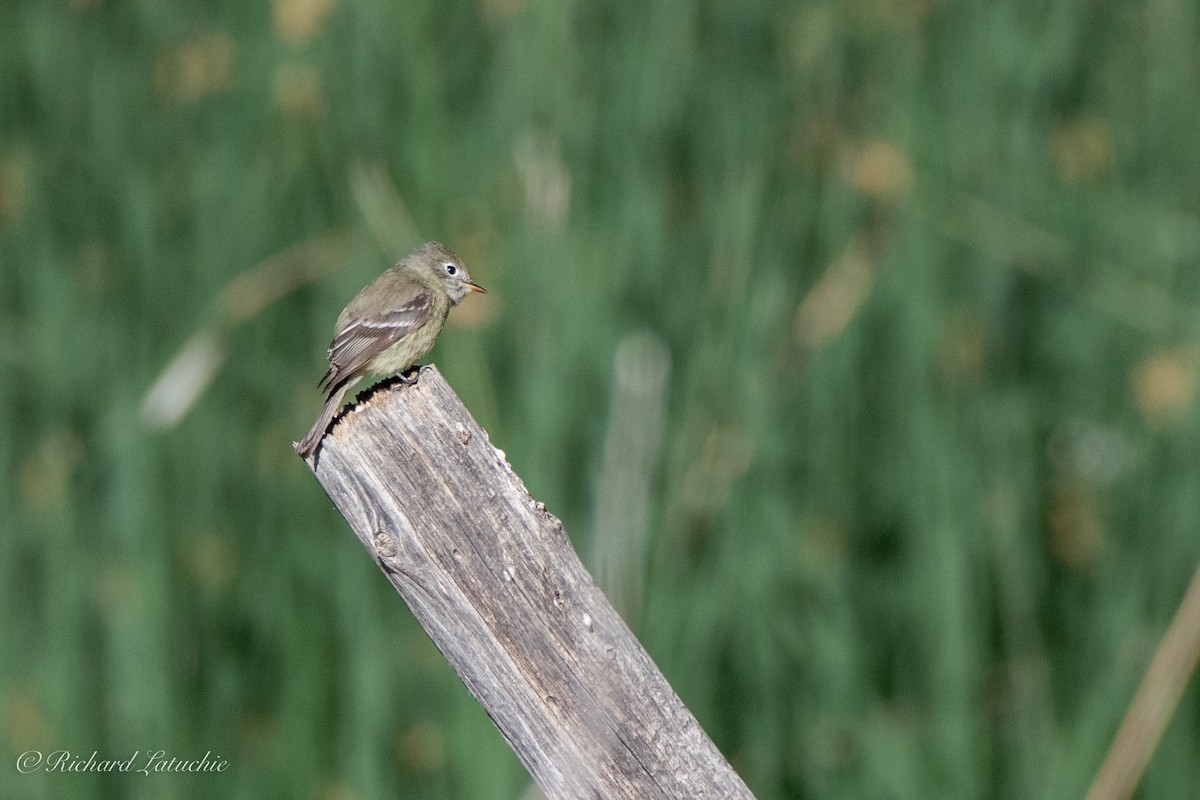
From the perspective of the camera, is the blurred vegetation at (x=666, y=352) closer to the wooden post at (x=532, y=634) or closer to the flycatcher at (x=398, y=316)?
the flycatcher at (x=398, y=316)

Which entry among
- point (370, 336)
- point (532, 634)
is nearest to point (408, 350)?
point (370, 336)

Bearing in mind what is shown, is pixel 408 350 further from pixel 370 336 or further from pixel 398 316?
pixel 370 336

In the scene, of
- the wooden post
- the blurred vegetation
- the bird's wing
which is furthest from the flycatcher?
the wooden post

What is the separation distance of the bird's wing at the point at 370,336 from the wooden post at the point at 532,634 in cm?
172

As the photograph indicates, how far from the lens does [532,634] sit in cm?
173

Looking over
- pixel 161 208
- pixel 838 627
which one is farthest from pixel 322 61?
pixel 838 627

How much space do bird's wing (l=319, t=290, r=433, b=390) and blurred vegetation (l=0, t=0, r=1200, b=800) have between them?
0.75 ft

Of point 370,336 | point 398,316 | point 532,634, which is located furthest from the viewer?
point 398,316

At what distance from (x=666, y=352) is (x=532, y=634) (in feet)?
9.17

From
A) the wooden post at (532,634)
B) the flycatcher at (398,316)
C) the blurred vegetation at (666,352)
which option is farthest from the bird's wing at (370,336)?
the wooden post at (532,634)

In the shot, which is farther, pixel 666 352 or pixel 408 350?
pixel 666 352

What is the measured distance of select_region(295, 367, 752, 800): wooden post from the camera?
1.71 meters

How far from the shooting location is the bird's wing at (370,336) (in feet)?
12.0

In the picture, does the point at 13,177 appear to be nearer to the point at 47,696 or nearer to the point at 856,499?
the point at 47,696
